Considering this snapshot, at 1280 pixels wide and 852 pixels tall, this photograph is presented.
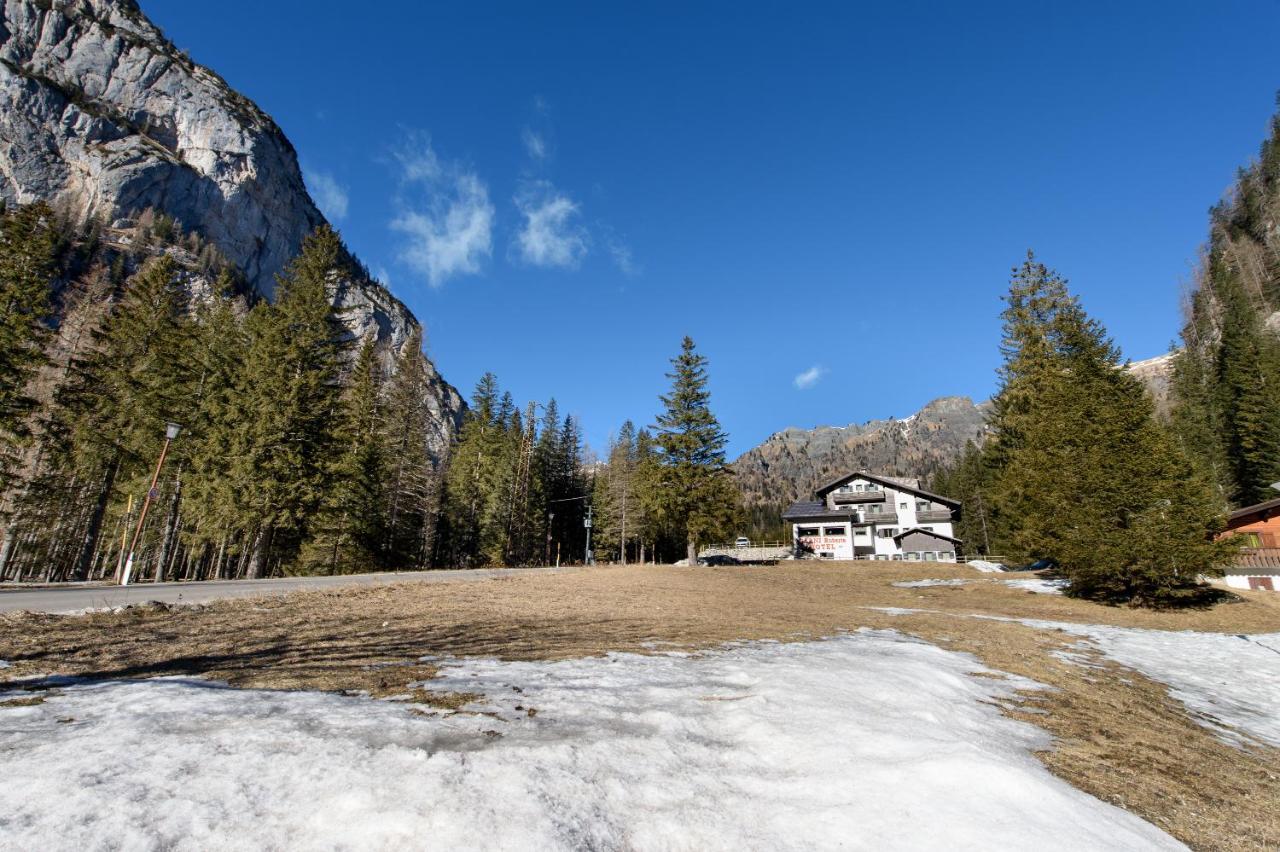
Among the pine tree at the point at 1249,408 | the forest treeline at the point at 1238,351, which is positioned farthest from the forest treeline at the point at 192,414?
the pine tree at the point at 1249,408

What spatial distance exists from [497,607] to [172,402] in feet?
79.8

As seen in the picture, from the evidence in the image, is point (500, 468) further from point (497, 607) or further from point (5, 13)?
point (5, 13)

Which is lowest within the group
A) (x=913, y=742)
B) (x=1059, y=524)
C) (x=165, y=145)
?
(x=913, y=742)

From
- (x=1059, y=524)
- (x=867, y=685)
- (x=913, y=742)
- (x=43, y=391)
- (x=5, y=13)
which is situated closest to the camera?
(x=913, y=742)

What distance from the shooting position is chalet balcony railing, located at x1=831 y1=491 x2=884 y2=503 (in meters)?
56.1

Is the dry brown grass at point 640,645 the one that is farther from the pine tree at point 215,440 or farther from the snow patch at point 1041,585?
the pine tree at point 215,440

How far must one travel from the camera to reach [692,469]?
117 feet

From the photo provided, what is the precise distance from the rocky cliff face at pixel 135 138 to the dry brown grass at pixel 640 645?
9814 centimetres

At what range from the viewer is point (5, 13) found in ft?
317

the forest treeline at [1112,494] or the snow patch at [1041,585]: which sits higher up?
the forest treeline at [1112,494]

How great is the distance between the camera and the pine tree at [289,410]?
2439 centimetres

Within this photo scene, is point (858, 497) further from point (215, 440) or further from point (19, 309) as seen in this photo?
point (19, 309)

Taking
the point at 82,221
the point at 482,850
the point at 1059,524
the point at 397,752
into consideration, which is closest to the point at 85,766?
the point at 397,752

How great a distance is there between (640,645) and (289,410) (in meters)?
24.4
